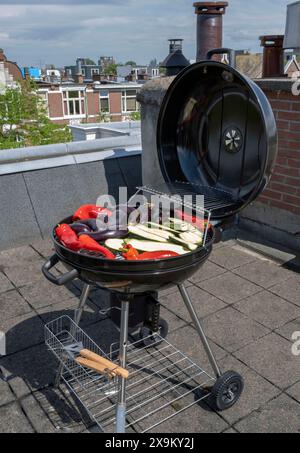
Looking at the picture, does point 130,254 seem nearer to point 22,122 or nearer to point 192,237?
point 192,237

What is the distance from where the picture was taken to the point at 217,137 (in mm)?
2928

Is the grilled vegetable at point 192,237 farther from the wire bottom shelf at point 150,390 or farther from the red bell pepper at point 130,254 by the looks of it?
the wire bottom shelf at point 150,390

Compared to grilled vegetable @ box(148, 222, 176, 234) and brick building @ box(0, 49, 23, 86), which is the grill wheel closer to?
grilled vegetable @ box(148, 222, 176, 234)

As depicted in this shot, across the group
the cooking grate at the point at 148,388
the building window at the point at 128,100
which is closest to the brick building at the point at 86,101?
the building window at the point at 128,100

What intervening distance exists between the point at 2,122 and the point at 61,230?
28.6 m

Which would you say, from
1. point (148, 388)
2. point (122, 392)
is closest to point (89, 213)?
point (122, 392)

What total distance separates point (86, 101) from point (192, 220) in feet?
158

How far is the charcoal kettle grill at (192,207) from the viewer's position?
7.38 feet

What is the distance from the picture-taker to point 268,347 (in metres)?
3.32

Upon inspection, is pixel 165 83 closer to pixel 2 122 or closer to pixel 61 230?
pixel 61 230

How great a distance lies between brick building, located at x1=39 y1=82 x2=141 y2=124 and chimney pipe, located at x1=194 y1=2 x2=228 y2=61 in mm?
41368

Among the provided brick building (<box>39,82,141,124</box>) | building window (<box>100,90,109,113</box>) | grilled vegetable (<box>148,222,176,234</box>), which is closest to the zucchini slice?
grilled vegetable (<box>148,222,176,234</box>)

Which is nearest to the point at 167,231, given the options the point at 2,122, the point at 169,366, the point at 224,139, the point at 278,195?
the point at 224,139

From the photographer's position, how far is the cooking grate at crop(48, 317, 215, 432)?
2672mm
